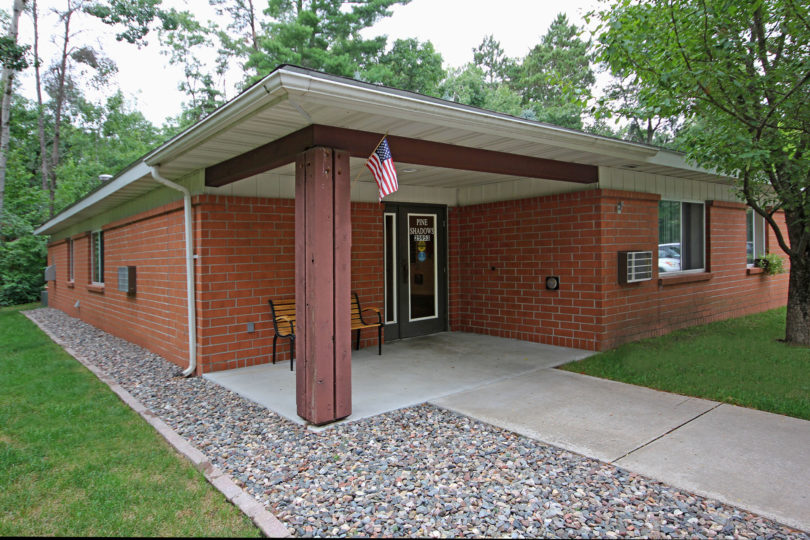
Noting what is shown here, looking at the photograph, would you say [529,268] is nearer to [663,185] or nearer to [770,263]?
[663,185]

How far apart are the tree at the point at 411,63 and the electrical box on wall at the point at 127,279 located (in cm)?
1566

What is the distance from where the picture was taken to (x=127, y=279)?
8.05m

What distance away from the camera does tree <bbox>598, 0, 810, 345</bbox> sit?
5.11 meters

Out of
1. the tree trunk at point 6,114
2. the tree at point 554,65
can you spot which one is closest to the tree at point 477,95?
the tree at point 554,65

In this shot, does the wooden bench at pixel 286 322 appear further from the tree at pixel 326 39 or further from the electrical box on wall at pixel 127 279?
the tree at pixel 326 39

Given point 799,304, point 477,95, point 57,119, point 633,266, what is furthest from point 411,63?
point 799,304

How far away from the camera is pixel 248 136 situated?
4227 mm

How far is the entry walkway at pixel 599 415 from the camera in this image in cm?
299

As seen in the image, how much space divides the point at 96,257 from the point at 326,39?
14.0 metres

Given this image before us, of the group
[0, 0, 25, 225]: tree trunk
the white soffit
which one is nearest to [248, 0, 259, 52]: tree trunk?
[0, 0, 25, 225]: tree trunk

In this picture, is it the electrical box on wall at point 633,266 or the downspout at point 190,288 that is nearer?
the downspout at point 190,288

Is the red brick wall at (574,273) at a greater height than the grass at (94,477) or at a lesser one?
greater

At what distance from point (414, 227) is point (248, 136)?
13.2ft

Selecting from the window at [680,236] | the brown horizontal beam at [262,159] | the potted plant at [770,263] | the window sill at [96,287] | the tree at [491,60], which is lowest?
the window sill at [96,287]
